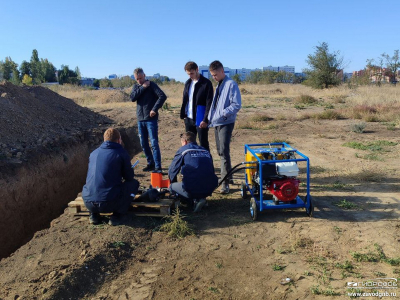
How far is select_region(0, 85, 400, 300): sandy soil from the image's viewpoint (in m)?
3.41

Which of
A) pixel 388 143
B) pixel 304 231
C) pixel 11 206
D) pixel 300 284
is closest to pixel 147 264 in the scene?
pixel 300 284

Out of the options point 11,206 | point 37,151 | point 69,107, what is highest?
point 69,107

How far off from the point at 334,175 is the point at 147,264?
4.67 m

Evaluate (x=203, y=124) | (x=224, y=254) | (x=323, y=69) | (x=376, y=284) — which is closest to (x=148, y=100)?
(x=203, y=124)

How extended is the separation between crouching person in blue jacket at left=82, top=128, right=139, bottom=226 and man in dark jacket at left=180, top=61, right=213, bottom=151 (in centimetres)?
171

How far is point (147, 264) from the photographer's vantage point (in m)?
3.91

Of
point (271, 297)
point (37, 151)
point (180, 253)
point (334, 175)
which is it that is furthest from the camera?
point (37, 151)

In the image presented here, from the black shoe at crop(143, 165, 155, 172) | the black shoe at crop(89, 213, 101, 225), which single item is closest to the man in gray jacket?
the black shoe at crop(143, 165, 155, 172)

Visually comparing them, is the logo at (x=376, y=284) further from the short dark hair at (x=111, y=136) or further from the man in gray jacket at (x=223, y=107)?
the short dark hair at (x=111, y=136)

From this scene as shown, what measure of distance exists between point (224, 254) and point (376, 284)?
5.28 ft

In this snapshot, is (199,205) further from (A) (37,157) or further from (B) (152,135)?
(A) (37,157)

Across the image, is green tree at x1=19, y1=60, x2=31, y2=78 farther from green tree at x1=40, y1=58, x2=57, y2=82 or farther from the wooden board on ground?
the wooden board on ground

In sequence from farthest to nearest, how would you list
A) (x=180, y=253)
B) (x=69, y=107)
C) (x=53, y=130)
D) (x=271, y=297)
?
(x=69, y=107), (x=53, y=130), (x=180, y=253), (x=271, y=297)

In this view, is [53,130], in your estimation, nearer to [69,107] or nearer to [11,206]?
[69,107]
